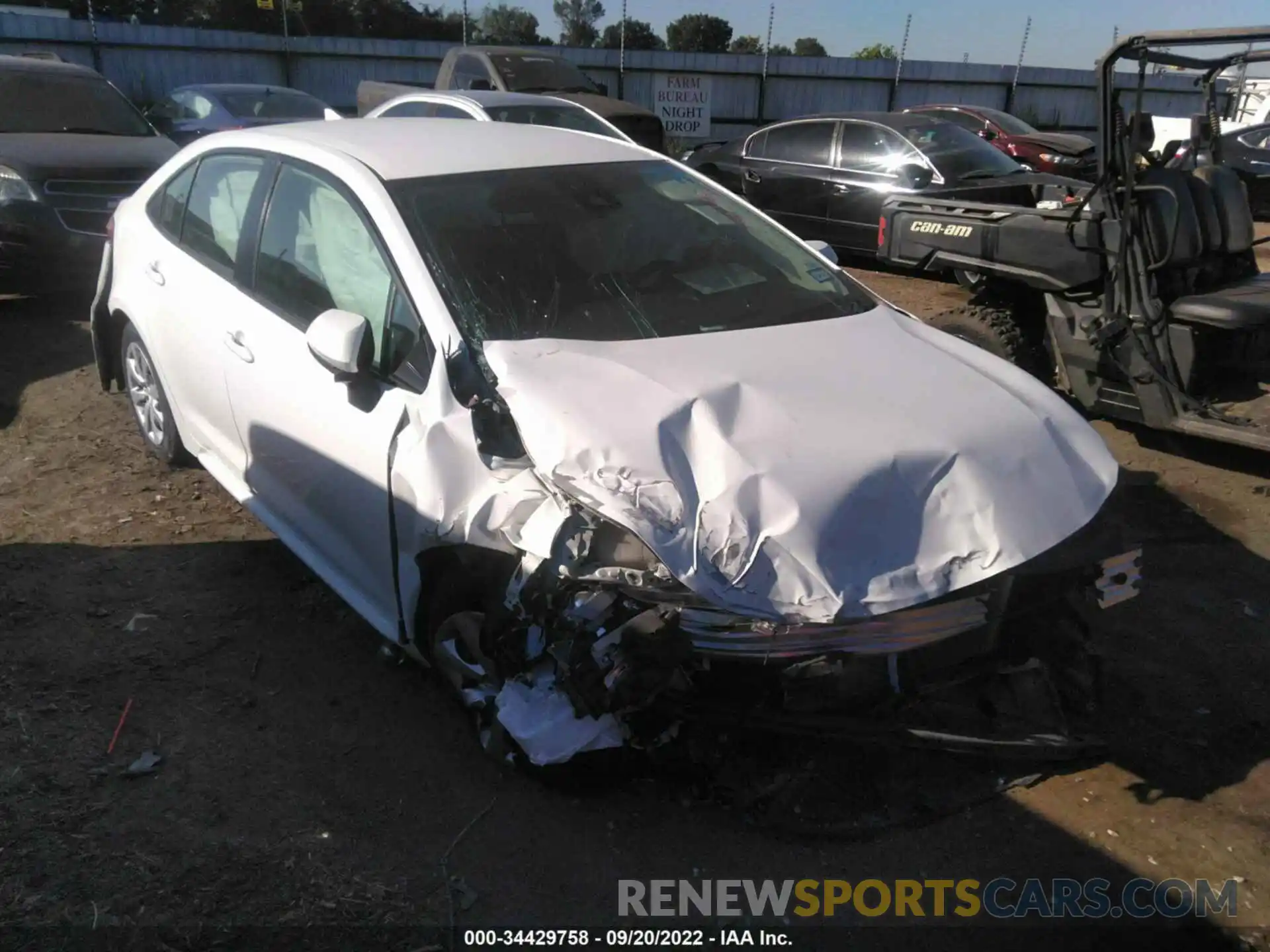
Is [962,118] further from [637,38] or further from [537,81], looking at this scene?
[637,38]

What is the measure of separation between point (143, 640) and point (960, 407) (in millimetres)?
2885

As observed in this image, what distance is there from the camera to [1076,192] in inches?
328

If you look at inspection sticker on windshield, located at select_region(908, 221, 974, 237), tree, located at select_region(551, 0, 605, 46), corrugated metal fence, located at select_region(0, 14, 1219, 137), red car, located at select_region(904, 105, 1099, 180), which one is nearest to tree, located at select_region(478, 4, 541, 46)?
tree, located at select_region(551, 0, 605, 46)

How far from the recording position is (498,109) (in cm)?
970

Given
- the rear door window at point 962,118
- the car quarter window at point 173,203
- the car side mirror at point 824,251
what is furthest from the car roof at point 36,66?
the rear door window at point 962,118

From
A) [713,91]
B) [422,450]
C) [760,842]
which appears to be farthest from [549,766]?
[713,91]

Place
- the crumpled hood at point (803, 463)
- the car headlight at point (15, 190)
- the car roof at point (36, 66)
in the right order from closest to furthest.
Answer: the crumpled hood at point (803, 463) < the car headlight at point (15, 190) < the car roof at point (36, 66)

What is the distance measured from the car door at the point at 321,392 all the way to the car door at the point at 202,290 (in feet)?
0.50

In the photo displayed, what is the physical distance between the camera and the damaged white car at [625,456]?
8.33 ft

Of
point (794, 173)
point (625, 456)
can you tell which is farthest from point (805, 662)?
point (794, 173)

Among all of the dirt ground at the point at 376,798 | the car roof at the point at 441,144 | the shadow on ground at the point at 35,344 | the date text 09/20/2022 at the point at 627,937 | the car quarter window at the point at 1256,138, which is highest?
the car roof at the point at 441,144

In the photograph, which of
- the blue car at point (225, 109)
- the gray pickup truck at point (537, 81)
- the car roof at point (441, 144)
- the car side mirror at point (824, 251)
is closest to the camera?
the car roof at point (441, 144)

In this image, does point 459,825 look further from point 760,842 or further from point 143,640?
point 143,640

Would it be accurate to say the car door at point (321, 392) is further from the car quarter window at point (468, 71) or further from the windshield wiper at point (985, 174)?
the car quarter window at point (468, 71)
